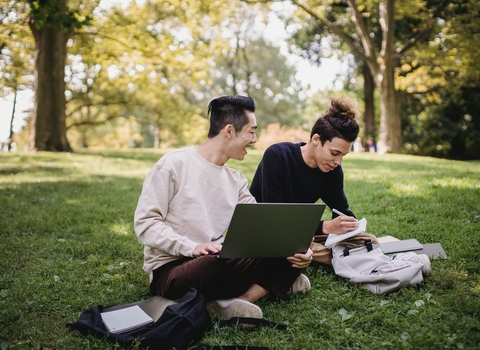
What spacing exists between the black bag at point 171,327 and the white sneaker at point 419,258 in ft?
5.99

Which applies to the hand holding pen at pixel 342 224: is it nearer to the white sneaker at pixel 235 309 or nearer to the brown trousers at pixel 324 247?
the brown trousers at pixel 324 247

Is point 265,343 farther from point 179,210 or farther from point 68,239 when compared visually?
point 68,239

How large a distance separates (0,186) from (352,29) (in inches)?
710

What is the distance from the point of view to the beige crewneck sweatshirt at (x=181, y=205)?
2852 mm

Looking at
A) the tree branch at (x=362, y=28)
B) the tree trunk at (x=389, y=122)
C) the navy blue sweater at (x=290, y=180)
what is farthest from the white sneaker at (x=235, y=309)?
the tree trunk at (x=389, y=122)

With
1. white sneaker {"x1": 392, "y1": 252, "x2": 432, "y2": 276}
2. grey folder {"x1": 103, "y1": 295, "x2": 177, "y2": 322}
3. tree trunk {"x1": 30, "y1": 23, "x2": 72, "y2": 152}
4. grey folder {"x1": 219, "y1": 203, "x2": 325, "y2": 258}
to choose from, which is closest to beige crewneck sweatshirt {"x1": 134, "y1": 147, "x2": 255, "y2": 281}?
grey folder {"x1": 103, "y1": 295, "x2": 177, "y2": 322}

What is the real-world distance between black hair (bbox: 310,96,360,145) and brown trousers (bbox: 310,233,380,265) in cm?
87

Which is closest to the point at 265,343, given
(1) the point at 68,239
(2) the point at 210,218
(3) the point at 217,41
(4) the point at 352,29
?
(2) the point at 210,218

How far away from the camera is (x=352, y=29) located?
21.0 meters

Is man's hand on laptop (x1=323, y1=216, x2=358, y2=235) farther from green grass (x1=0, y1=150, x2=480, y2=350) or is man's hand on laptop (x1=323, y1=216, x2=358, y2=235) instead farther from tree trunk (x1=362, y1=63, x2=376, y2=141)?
tree trunk (x1=362, y1=63, x2=376, y2=141)

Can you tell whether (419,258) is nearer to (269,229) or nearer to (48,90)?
(269,229)

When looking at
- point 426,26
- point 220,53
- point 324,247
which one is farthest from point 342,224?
point 426,26

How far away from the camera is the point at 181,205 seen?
298 cm

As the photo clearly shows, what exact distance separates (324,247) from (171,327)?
5.92ft
